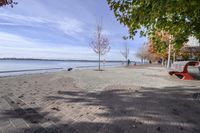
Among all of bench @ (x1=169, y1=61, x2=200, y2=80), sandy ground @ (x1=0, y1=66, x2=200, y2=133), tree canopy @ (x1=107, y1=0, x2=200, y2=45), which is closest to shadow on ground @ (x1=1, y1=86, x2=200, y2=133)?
sandy ground @ (x1=0, y1=66, x2=200, y2=133)

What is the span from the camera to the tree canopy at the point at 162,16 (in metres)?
4.44

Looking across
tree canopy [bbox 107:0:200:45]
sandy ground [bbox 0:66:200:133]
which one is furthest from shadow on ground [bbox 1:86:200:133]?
tree canopy [bbox 107:0:200:45]

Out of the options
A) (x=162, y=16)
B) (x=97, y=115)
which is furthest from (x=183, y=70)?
(x=97, y=115)

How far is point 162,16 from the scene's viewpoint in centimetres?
563

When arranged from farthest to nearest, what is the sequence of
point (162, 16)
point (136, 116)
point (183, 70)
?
point (183, 70) → point (162, 16) → point (136, 116)

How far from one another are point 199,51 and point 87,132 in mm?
27472

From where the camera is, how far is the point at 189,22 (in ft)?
21.2

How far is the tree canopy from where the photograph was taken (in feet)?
14.6

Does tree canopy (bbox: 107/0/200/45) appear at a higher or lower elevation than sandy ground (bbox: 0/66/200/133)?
higher

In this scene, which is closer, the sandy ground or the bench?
the sandy ground

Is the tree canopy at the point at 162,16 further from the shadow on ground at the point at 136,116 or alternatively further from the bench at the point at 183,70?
the bench at the point at 183,70

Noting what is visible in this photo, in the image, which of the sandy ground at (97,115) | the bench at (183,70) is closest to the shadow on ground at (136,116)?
the sandy ground at (97,115)

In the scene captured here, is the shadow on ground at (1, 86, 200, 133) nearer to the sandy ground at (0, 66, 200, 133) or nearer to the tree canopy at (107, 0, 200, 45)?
the sandy ground at (0, 66, 200, 133)

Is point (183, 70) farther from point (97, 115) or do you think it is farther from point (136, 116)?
point (97, 115)
